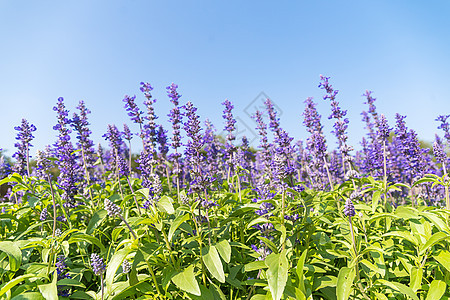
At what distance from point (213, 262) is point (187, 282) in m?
0.27

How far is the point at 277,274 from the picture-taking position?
99.6 inches

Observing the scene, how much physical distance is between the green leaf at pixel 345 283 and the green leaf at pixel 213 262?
104cm

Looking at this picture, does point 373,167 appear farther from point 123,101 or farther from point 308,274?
point 123,101

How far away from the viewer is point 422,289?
308 centimetres

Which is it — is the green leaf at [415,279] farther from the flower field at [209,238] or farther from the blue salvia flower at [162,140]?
the blue salvia flower at [162,140]

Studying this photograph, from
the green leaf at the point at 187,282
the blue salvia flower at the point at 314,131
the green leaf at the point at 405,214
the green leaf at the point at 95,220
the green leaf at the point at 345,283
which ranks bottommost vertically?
the green leaf at the point at 345,283

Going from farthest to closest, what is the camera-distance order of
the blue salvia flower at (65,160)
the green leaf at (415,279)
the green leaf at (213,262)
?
the blue salvia flower at (65,160) < the green leaf at (415,279) < the green leaf at (213,262)

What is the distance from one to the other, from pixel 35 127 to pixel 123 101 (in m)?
1.52

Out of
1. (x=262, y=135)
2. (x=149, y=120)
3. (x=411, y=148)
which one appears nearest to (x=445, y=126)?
(x=411, y=148)

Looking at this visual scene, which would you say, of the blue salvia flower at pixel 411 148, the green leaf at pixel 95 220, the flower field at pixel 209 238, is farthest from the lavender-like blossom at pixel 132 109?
the blue salvia flower at pixel 411 148

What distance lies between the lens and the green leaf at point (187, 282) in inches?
95.7

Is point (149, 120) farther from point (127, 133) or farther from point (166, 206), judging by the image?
point (166, 206)

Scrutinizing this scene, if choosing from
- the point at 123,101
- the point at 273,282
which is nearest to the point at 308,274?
the point at 273,282

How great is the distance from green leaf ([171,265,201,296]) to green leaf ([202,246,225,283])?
6.3 inches
